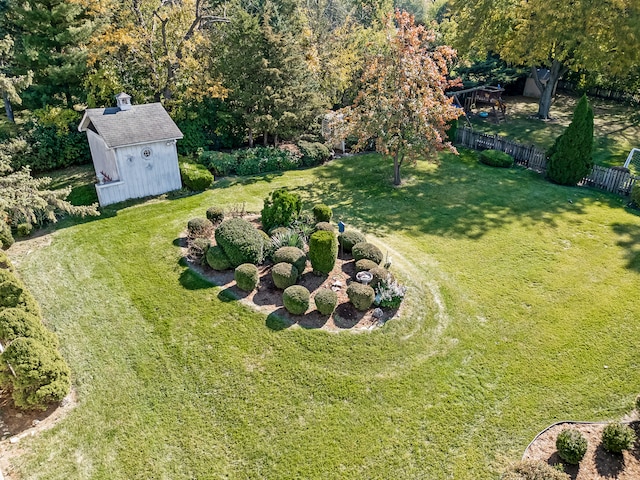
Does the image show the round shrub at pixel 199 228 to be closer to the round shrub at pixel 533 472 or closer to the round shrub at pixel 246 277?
the round shrub at pixel 246 277

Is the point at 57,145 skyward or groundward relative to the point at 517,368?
skyward

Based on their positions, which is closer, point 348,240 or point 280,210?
point 348,240

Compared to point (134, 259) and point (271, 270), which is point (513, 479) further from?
point (134, 259)

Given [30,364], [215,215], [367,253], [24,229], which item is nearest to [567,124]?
[367,253]

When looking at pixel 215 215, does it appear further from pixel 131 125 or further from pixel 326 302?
pixel 326 302

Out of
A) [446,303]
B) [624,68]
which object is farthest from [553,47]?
[446,303]

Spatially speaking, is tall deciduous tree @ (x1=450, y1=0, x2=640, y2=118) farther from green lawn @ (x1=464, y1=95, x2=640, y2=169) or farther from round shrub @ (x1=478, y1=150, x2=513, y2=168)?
round shrub @ (x1=478, y1=150, x2=513, y2=168)
